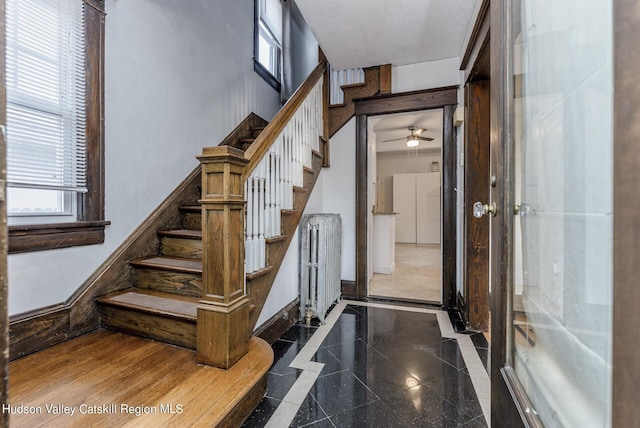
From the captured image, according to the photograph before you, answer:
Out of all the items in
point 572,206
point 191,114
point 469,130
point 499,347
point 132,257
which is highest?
point 191,114

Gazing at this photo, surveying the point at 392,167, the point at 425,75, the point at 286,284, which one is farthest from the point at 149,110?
the point at 392,167

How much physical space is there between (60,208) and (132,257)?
523mm

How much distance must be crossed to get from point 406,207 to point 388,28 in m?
5.95

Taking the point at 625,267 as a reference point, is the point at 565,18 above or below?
above

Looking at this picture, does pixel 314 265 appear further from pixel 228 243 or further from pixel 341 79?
pixel 341 79

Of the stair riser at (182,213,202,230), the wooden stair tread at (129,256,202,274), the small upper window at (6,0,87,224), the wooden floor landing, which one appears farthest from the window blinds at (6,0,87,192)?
the wooden floor landing

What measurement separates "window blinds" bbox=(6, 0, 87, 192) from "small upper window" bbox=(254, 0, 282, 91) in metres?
2.11

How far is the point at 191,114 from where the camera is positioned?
103 inches

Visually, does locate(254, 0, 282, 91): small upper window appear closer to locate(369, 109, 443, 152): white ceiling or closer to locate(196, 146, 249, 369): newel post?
locate(369, 109, 443, 152): white ceiling

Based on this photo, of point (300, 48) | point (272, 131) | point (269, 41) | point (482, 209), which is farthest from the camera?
point (300, 48)

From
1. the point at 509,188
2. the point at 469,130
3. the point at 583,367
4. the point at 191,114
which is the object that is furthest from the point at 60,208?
the point at 469,130

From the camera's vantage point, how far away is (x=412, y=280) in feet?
13.3

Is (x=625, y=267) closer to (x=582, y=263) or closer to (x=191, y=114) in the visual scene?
(x=582, y=263)

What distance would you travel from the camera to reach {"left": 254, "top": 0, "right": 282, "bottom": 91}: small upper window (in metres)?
3.60
